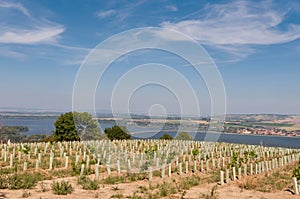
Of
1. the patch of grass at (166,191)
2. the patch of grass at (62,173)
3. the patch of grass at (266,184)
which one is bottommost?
the patch of grass at (266,184)

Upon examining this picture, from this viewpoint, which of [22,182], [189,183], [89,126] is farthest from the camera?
[89,126]

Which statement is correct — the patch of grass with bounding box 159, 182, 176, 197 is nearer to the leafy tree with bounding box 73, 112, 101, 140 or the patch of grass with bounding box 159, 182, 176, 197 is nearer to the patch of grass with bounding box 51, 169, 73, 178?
the patch of grass with bounding box 51, 169, 73, 178

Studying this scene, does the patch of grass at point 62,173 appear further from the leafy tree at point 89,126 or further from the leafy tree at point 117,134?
the leafy tree at point 117,134

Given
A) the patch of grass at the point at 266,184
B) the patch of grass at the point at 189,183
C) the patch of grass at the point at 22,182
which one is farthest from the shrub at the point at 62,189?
the patch of grass at the point at 266,184

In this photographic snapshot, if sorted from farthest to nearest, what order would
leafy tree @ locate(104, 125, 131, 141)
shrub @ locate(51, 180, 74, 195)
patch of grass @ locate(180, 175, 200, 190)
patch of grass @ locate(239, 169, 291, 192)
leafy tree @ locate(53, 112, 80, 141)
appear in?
leafy tree @ locate(53, 112, 80, 141) < leafy tree @ locate(104, 125, 131, 141) < patch of grass @ locate(239, 169, 291, 192) < patch of grass @ locate(180, 175, 200, 190) < shrub @ locate(51, 180, 74, 195)

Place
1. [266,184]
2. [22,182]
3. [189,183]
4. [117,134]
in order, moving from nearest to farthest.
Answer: [22,182]
[189,183]
[266,184]
[117,134]

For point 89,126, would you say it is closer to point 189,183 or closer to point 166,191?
point 189,183

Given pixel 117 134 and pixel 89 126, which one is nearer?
pixel 89 126

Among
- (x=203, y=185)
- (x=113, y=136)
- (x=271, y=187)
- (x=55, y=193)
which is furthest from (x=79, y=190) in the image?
(x=113, y=136)

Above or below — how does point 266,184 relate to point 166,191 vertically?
below

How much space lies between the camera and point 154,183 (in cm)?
1330

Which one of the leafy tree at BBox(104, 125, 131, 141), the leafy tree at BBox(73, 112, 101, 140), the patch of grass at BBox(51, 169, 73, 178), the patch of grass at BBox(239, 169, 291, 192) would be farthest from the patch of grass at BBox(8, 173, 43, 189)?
the leafy tree at BBox(104, 125, 131, 141)

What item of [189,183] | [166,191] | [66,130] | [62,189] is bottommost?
[189,183]

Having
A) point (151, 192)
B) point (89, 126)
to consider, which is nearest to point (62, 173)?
point (151, 192)
